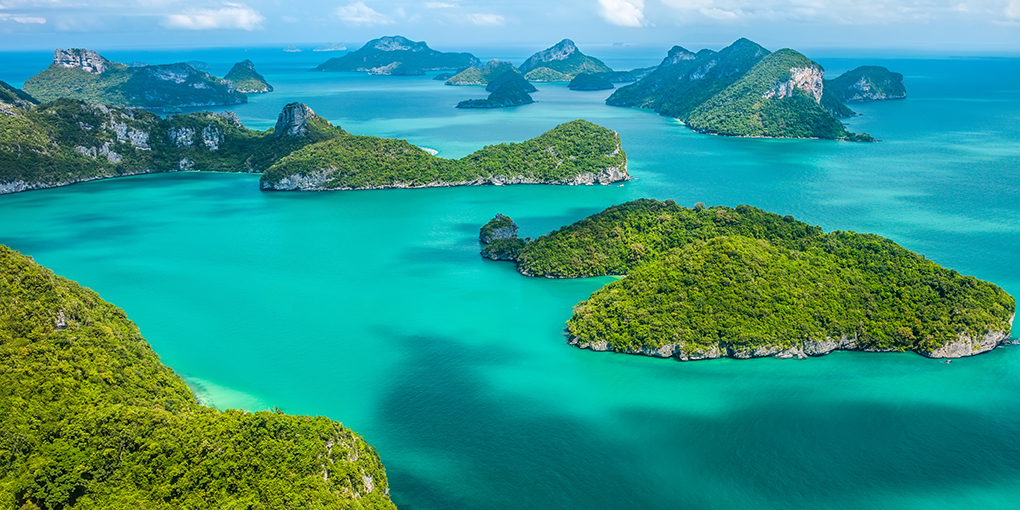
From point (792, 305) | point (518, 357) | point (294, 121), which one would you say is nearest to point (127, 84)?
point (294, 121)

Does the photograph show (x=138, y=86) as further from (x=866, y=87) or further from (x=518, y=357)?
(x=866, y=87)

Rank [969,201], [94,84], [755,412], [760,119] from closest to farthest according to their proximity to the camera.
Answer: [755,412] → [969,201] → [760,119] → [94,84]

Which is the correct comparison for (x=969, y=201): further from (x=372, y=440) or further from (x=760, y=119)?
(x=372, y=440)

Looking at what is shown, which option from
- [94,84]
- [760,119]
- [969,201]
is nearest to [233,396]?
[969,201]

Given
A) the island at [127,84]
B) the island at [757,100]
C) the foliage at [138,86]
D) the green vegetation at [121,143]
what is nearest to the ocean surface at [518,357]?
the green vegetation at [121,143]

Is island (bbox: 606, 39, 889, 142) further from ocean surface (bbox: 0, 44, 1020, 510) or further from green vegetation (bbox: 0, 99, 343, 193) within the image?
green vegetation (bbox: 0, 99, 343, 193)
